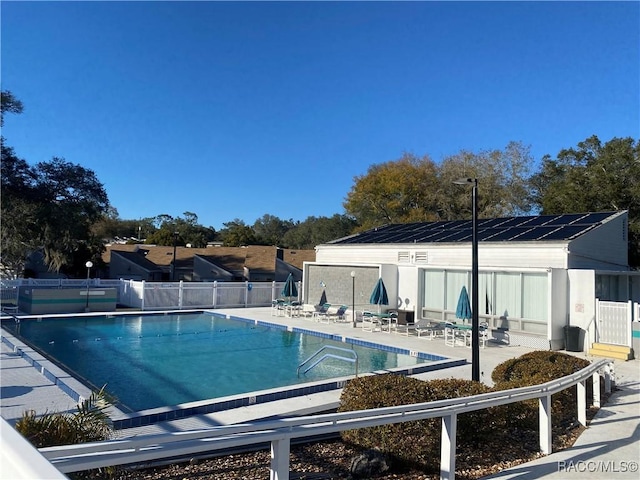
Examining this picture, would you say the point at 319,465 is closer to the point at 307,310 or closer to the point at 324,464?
the point at 324,464

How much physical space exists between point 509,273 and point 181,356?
38.8ft

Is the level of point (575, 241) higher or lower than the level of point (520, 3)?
lower

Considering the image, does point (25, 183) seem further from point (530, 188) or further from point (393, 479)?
point (530, 188)

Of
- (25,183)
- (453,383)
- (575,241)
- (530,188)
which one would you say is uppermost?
(530,188)

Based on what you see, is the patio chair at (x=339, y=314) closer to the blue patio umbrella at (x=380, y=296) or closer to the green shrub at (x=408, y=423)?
the blue patio umbrella at (x=380, y=296)

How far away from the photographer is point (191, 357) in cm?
1452

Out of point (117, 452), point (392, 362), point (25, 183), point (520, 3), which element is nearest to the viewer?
point (117, 452)

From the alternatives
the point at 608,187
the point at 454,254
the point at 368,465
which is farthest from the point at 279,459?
the point at 608,187

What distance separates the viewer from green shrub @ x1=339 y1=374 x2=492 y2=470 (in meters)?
5.52

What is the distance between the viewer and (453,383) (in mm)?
7098

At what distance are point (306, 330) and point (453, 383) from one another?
12509 mm

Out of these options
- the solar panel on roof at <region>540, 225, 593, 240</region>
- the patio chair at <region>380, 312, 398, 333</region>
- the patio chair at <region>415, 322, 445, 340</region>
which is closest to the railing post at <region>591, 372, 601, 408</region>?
the patio chair at <region>415, 322, 445, 340</region>

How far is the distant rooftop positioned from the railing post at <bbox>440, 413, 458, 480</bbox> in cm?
1433

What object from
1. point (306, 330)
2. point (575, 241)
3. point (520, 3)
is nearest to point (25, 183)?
point (306, 330)
